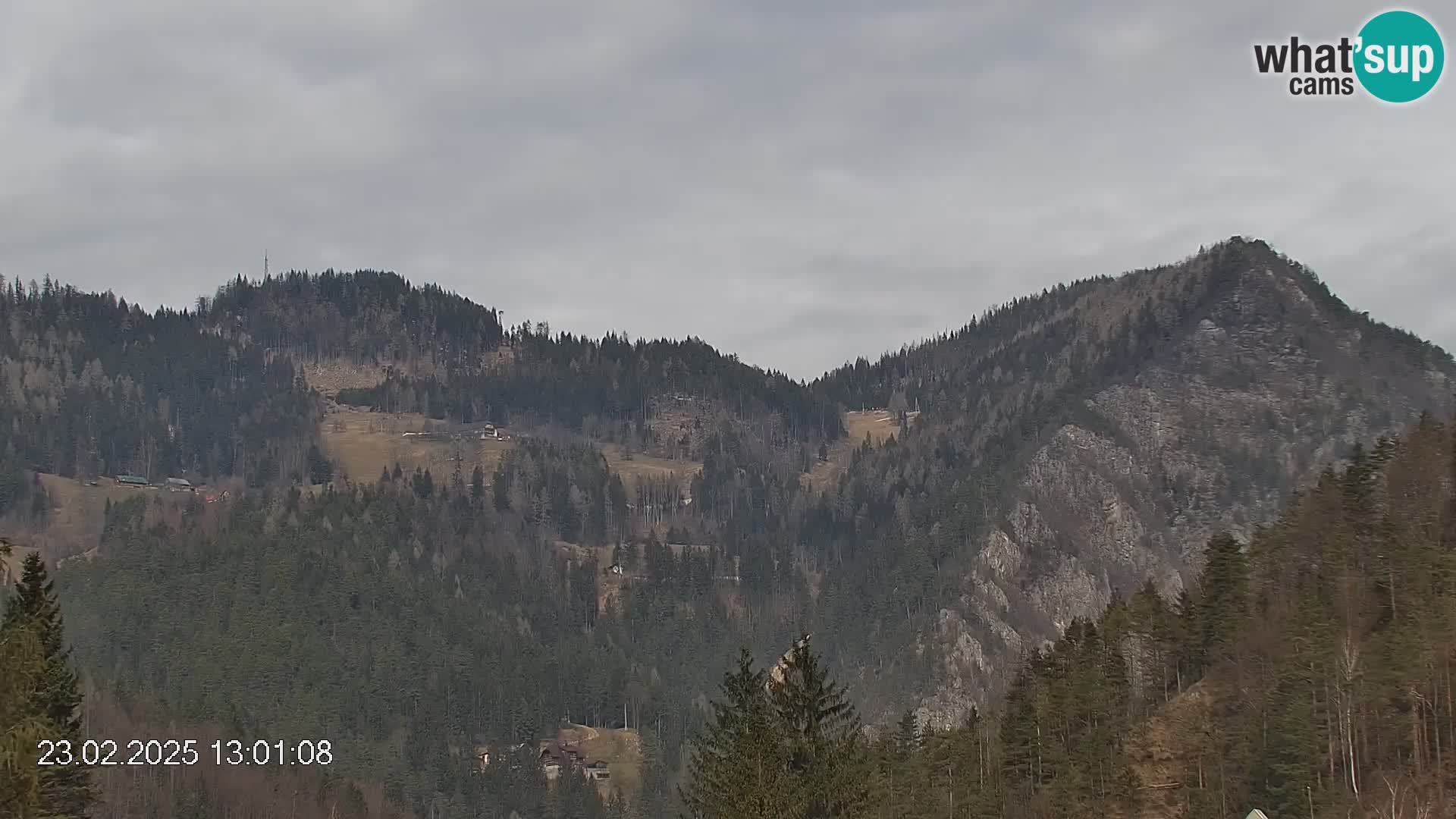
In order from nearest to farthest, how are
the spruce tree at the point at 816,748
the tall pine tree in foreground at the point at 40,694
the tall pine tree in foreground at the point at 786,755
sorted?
the tall pine tree in foreground at the point at 40,694, the tall pine tree in foreground at the point at 786,755, the spruce tree at the point at 816,748

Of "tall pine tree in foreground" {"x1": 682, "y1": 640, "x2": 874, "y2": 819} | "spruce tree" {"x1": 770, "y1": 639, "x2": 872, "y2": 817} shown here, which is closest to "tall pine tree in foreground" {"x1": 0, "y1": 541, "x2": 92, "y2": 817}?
"tall pine tree in foreground" {"x1": 682, "y1": 640, "x2": 874, "y2": 819}

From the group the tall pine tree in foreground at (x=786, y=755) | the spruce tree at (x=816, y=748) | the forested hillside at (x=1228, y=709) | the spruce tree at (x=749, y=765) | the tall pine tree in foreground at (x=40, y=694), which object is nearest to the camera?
the tall pine tree in foreground at (x=40, y=694)

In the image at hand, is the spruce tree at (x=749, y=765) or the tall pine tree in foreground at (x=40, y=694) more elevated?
the tall pine tree in foreground at (x=40, y=694)

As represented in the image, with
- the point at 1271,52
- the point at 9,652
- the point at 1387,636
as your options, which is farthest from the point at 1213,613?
the point at 9,652

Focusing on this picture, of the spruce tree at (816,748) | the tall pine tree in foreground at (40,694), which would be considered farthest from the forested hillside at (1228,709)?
the tall pine tree in foreground at (40,694)

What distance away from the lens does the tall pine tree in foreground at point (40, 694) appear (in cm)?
2927

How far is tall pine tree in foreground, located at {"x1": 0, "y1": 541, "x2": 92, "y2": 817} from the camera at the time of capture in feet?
96.0

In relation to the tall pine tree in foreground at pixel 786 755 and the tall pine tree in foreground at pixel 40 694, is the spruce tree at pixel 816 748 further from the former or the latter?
the tall pine tree in foreground at pixel 40 694

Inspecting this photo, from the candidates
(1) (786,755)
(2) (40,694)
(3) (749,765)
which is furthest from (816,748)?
(2) (40,694)

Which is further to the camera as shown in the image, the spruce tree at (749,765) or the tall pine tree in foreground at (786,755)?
the tall pine tree in foreground at (786,755)

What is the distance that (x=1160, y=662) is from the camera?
415 ft

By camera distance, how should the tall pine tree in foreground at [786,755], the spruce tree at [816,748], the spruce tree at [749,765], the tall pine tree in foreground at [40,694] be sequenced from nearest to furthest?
the tall pine tree in foreground at [40,694] → the spruce tree at [749,765] → the tall pine tree in foreground at [786,755] → the spruce tree at [816,748]

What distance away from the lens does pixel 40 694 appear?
5156 centimetres

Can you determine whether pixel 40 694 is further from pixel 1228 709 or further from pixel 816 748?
pixel 1228 709
